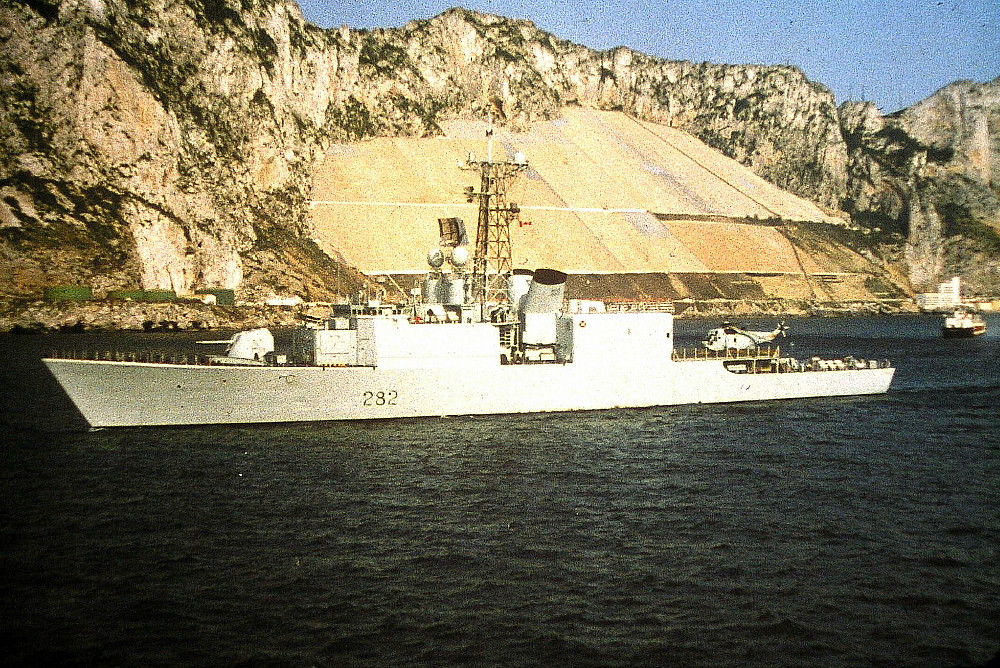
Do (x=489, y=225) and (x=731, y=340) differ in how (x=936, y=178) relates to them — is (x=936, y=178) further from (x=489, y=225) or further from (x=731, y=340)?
(x=489, y=225)

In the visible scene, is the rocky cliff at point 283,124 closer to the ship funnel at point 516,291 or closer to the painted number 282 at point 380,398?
the ship funnel at point 516,291

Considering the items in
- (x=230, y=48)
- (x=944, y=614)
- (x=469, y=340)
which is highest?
(x=230, y=48)

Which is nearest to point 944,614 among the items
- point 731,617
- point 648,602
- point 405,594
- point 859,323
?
point 731,617

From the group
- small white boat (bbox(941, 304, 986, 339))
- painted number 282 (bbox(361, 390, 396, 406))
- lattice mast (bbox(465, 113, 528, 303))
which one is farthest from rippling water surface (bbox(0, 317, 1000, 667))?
small white boat (bbox(941, 304, 986, 339))

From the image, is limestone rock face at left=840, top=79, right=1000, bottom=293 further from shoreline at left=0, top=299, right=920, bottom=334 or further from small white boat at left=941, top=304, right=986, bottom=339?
shoreline at left=0, top=299, right=920, bottom=334

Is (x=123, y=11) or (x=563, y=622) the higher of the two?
(x=123, y=11)

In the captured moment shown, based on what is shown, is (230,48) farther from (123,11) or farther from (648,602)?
(648,602)

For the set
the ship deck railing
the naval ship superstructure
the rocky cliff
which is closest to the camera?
the naval ship superstructure
